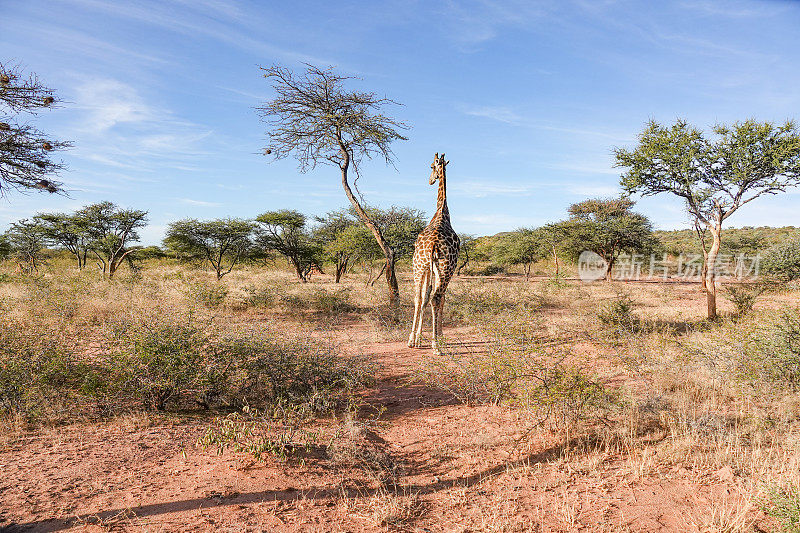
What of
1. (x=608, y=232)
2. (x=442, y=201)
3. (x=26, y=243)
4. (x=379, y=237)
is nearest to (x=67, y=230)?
(x=26, y=243)

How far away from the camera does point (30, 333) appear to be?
591 cm

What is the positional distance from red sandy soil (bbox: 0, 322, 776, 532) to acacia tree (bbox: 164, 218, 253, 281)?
2113cm

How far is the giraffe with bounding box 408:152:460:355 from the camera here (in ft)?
26.0

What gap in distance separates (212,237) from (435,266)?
2128 cm

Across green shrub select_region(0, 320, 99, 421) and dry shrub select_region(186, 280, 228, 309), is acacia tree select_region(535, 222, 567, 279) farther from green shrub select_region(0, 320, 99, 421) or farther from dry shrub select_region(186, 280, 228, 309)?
green shrub select_region(0, 320, 99, 421)

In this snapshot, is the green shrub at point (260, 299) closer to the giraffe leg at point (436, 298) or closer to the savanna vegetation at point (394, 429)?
the savanna vegetation at point (394, 429)

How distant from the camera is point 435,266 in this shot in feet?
26.1

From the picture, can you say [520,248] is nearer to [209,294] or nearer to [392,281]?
[392,281]

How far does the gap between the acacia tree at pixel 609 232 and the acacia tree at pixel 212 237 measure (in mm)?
21008

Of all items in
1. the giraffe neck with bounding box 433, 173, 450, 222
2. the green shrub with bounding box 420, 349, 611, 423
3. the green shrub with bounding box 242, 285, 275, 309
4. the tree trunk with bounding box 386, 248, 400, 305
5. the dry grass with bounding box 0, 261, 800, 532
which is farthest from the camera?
the green shrub with bounding box 242, 285, 275, 309

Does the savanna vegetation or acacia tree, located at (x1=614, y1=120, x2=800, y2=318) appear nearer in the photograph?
the savanna vegetation

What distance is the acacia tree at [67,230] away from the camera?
2322 cm

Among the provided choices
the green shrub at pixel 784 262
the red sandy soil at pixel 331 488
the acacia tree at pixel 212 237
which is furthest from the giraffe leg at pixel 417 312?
the acacia tree at pixel 212 237

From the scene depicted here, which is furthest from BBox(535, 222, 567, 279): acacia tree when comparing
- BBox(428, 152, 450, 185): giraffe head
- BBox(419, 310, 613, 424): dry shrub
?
BBox(419, 310, 613, 424): dry shrub
